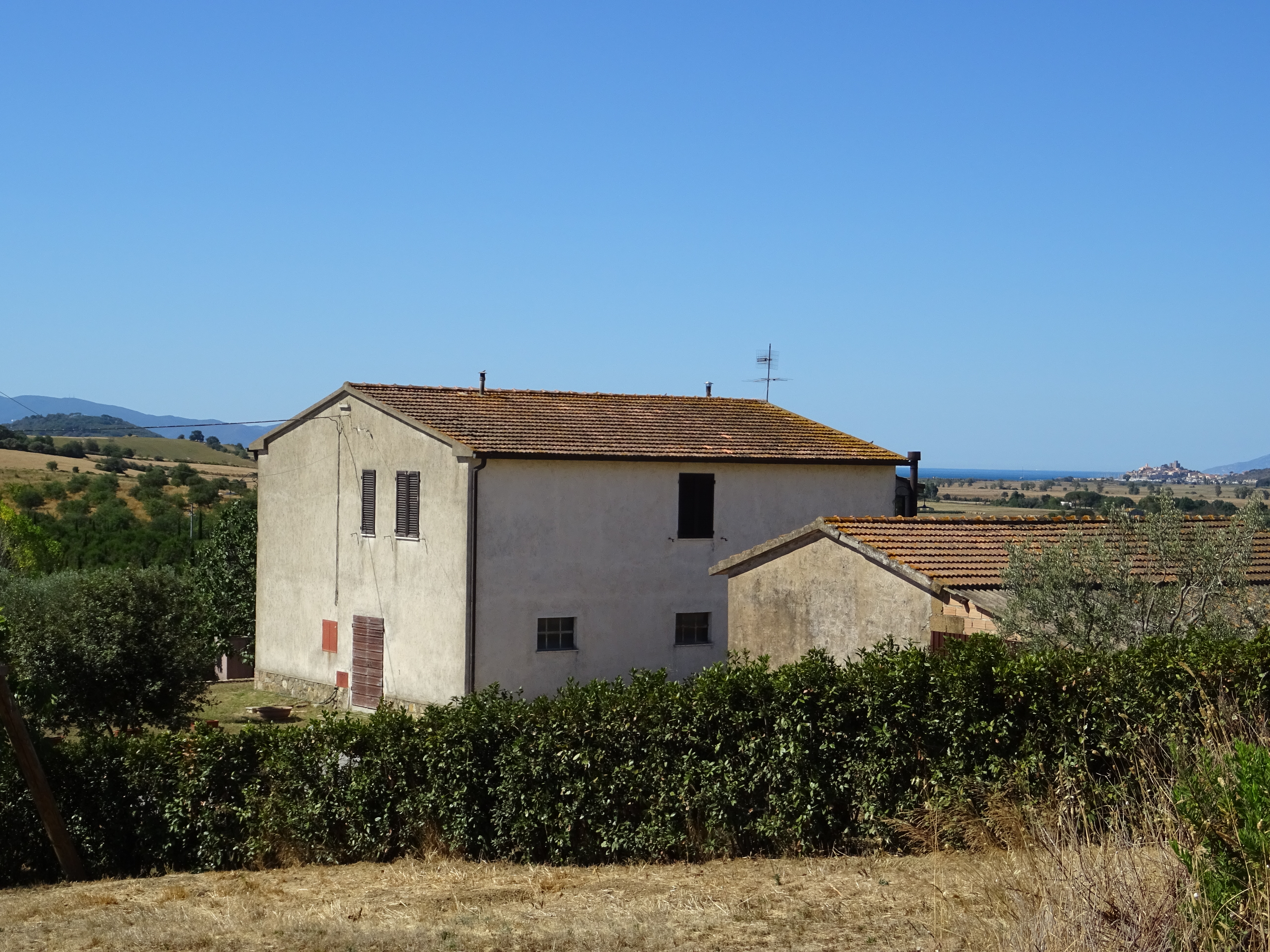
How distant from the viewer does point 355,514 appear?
87.0 feet

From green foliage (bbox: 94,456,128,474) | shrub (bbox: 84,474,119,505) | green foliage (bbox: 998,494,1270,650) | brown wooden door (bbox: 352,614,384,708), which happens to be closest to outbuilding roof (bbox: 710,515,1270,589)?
green foliage (bbox: 998,494,1270,650)

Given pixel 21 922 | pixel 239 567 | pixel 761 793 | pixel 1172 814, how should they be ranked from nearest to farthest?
pixel 1172 814, pixel 21 922, pixel 761 793, pixel 239 567

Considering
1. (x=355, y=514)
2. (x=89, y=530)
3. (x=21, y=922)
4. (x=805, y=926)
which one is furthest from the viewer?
(x=89, y=530)

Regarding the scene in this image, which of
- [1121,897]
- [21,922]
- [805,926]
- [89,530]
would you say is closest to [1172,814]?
[1121,897]

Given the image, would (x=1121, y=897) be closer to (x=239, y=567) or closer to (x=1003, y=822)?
(x=1003, y=822)

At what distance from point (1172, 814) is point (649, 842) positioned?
197 inches

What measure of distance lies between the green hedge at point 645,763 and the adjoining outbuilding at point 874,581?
427 centimetres

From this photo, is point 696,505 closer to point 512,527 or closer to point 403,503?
point 512,527

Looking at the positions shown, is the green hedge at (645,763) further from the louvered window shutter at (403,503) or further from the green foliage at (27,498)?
the green foliage at (27,498)

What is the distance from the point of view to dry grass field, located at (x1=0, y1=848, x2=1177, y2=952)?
6641 millimetres

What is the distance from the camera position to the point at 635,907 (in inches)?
366

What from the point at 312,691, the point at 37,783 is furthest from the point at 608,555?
the point at 37,783

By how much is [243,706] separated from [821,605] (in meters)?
15.1

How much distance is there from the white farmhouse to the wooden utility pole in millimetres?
11464
